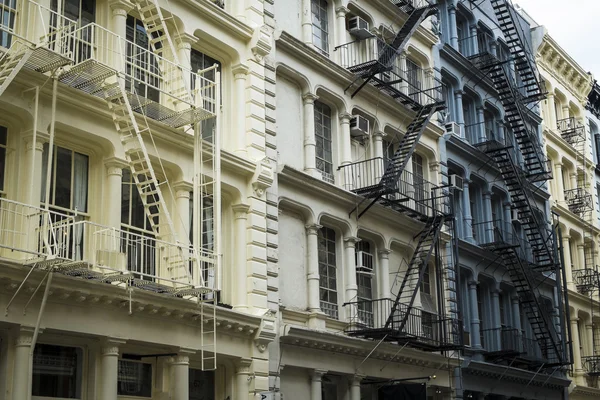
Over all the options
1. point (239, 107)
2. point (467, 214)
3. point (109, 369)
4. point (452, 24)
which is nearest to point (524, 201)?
point (467, 214)

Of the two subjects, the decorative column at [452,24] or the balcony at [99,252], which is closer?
the balcony at [99,252]

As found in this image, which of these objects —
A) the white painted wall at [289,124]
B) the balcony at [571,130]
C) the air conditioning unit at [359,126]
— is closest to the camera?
the white painted wall at [289,124]

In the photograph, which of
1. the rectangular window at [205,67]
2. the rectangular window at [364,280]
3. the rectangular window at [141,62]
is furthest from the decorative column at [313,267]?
the rectangular window at [141,62]

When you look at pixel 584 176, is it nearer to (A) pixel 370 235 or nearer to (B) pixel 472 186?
(B) pixel 472 186

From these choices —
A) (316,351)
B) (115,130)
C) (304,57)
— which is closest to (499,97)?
(304,57)

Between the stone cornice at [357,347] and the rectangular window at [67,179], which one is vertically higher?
the rectangular window at [67,179]

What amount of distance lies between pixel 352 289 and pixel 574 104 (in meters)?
27.5

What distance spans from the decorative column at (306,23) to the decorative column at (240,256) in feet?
21.3

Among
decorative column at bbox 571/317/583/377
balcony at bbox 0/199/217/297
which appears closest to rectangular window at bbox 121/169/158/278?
balcony at bbox 0/199/217/297

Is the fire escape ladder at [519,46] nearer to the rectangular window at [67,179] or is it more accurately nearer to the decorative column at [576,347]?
the decorative column at [576,347]

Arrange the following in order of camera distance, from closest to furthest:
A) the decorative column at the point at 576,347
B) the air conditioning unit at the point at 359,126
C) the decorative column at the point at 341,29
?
the air conditioning unit at the point at 359,126 → the decorative column at the point at 341,29 → the decorative column at the point at 576,347

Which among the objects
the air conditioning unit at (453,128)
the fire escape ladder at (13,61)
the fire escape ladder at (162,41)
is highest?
the air conditioning unit at (453,128)

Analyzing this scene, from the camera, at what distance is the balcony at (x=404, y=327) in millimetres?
25703

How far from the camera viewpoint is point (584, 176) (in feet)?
159
